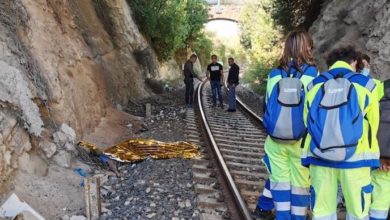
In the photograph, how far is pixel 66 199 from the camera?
5.74 m

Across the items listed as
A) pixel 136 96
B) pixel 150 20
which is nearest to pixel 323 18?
pixel 136 96

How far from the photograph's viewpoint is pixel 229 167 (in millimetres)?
7344

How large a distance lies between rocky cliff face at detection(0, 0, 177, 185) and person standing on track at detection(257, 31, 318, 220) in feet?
9.77

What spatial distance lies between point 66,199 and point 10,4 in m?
3.65

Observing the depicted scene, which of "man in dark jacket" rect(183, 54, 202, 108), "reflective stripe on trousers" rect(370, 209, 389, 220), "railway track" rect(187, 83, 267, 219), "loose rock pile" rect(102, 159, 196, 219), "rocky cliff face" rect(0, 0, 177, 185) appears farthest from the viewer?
"man in dark jacket" rect(183, 54, 202, 108)

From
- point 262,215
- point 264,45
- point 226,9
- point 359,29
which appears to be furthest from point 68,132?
point 226,9

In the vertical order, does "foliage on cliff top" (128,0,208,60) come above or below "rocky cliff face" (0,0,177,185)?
above

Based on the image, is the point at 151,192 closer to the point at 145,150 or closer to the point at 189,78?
the point at 145,150

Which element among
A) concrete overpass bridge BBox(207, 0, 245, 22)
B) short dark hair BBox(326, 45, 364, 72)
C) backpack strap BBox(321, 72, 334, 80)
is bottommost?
backpack strap BBox(321, 72, 334, 80)

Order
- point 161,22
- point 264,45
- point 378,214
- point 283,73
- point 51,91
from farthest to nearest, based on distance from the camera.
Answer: point 264,45, point 161,22, point 51,91, point 283,73, point 378,214

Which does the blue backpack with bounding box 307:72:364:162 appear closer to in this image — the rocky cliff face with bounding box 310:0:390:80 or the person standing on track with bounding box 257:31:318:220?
the person standing on track with bounding box 257:31:318:220

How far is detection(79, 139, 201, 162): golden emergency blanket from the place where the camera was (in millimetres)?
7848

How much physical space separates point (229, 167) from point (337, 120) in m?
4.22

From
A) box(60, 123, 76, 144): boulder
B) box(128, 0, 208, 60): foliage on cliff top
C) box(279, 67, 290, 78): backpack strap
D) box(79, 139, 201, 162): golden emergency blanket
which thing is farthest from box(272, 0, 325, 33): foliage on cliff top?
box(279, 67, 290, 78): backpack strap
